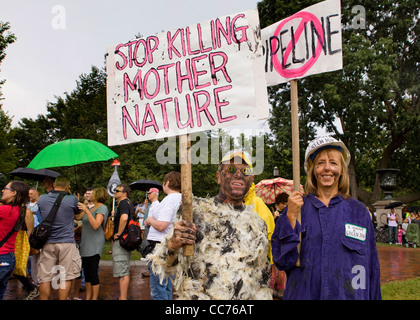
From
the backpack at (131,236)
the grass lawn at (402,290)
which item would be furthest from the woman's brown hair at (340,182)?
the grass lawn at (402,290)

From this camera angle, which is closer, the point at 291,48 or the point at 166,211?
the point at 291,48

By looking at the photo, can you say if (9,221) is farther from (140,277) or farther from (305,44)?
(140,277)

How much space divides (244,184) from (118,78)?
3.64 ft

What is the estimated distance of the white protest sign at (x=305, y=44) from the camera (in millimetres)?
2508

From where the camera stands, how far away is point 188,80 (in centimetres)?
245

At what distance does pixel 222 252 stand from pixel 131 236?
321 centimetres

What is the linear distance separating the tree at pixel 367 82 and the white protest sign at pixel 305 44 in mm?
16207

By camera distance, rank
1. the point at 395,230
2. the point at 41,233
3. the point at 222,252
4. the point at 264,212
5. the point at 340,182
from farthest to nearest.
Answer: the point at 395,230 < the point at 41,233 < the point at 264,212 < the point at 340,182 < the point at 222,252

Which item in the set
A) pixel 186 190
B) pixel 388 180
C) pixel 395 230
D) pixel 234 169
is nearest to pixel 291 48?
pixel 234 169

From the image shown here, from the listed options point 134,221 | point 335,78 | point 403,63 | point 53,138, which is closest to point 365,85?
point 335,78

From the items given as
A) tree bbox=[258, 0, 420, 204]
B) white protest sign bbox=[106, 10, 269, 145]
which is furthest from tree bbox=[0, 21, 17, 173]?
white protest sign bbox=[106, 10, 269, 145]

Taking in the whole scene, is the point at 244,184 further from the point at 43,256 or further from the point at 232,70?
the point at 43,256
